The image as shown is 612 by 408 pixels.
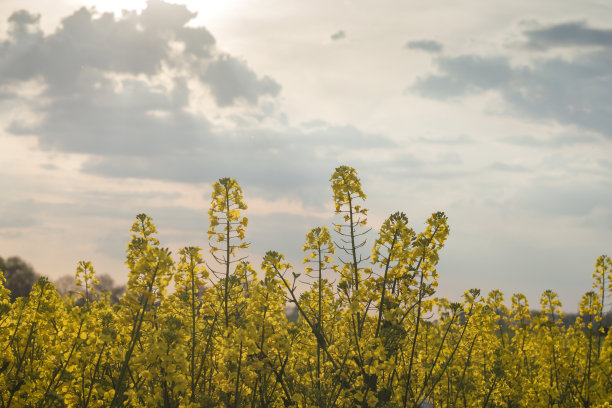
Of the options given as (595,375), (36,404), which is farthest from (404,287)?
(36,404)

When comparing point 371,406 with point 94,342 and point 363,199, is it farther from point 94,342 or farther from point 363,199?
point 94,342

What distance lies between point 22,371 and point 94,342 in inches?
82.4

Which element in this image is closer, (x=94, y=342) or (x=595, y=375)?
(x=94, y=342)

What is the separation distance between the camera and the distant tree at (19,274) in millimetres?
43406

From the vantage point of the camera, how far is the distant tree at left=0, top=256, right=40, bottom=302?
43406 millimetres

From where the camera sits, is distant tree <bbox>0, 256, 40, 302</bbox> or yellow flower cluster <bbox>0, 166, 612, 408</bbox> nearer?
yellow flower cluster <bbox>0, 166, 612, 408</bbox>

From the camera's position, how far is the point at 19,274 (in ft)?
146

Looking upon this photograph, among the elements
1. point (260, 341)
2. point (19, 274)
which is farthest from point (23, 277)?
point (260, 341)

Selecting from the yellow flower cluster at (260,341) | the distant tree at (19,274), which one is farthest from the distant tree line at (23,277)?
the yellow flower cluster at (260,341)

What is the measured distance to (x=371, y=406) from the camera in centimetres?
607

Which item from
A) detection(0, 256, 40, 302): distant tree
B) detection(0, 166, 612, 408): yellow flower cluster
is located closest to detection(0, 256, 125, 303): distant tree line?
detection(0, 256, 40, 302): distant tree

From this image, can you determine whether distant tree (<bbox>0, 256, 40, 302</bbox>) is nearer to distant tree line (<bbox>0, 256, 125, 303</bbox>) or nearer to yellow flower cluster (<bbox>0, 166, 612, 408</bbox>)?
distant tree line (<bbox>0, 256, 125, 303</bbox>)

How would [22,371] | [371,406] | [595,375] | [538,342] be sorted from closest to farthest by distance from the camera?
[371,406]
[22,371]
[595,375]
[538,342]

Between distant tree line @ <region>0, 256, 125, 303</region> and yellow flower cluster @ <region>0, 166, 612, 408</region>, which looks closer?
yellow flower cluster @ <region>0, 166, 612, 408</region>
